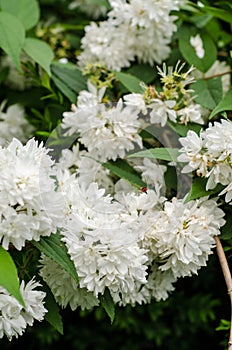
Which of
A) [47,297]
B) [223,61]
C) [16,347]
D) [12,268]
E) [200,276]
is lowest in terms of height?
[16,347]

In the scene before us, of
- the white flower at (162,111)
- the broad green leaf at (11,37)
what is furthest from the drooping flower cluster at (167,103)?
the broad green leaf at (11,37)

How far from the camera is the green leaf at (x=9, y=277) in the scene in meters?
→ 1.30

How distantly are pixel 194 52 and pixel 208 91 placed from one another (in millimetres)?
183

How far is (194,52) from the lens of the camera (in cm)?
204

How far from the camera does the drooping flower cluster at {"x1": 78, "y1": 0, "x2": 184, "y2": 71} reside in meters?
1.98

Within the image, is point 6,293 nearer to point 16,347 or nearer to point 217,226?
point 217,226

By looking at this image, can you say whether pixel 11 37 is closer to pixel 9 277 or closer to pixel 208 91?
pixel 208 91

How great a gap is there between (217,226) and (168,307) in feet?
4.03

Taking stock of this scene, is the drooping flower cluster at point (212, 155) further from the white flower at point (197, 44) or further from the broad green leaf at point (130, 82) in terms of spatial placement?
the white flower at point (197, 44)

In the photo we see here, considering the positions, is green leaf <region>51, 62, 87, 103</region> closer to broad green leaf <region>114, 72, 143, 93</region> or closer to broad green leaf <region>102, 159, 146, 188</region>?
broad green leaf <region>114, 72, 143, 93</region>

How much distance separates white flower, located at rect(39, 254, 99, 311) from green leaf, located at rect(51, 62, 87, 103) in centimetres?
60

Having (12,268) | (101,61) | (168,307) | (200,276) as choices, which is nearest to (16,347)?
(168,307)

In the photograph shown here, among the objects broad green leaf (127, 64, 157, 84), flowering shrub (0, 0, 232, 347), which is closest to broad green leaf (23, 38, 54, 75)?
flowering shrub (0, 0, 232, 347)

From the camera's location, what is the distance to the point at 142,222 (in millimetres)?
1594
